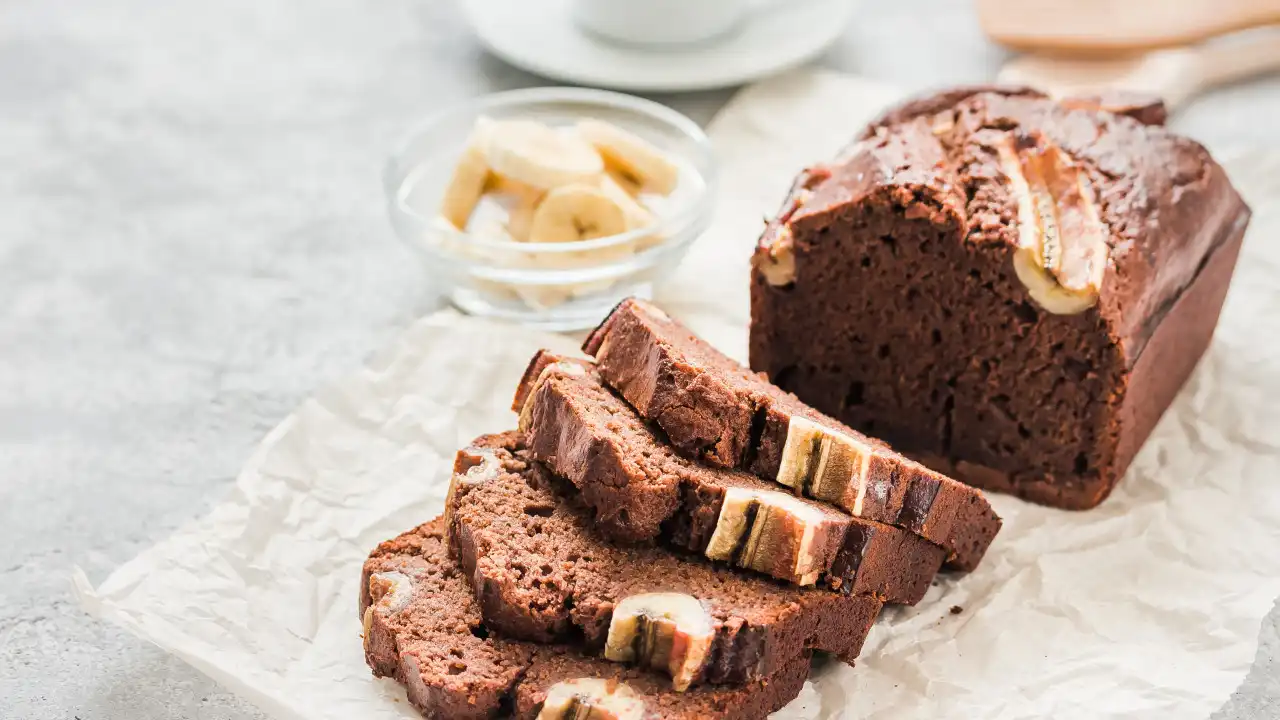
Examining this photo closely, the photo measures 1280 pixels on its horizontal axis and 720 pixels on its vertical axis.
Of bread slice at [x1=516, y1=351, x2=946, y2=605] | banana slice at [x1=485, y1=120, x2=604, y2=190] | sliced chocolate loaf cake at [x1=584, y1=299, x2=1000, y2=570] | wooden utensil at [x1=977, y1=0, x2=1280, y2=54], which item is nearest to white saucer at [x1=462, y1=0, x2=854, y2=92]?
wooden utensil at [x1=977, y1=0, x2=1280, y2=54]

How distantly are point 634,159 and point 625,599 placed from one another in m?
1.90

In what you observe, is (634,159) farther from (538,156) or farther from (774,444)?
(774,444)

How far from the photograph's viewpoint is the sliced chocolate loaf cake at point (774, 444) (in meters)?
3.04

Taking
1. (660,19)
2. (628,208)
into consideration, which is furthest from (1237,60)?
(628,208)

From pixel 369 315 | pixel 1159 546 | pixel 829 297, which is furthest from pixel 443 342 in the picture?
pixel 1159 546

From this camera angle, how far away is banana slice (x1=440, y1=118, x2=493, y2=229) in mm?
4273

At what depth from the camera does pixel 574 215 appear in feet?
13.7

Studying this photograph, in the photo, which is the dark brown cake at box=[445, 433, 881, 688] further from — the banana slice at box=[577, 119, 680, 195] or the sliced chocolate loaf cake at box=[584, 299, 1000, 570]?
the banana slice at box=[577, 119, 680, 195]

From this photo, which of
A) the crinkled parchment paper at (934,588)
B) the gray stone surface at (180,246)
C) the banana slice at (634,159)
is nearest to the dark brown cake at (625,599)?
the crinkled parchment paper at (934,588)

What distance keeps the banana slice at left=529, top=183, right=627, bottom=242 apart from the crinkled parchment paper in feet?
1.03

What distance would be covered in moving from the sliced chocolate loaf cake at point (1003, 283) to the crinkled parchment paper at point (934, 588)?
0.18m

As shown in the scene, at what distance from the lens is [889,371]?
12.2 ft

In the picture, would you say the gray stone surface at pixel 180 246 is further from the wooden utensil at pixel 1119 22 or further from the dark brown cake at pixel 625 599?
the dark brown cake at pixel 625 599

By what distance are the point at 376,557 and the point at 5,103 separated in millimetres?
3307
